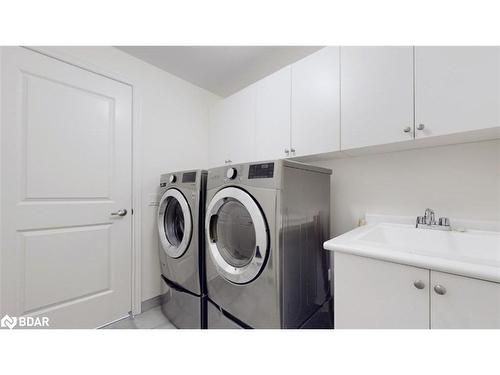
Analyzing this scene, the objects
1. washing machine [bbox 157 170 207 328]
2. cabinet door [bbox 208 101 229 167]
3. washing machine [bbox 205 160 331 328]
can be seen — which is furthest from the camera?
cabinet door [bbox 208 101 229 167]

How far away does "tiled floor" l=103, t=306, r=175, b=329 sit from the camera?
5.48ft

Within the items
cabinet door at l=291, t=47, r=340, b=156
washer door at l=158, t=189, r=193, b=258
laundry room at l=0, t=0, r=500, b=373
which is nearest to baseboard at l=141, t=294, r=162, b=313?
laundry room at l=0, t=0, r=500, b=373

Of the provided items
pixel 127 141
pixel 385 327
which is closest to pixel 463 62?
pixel 385 327

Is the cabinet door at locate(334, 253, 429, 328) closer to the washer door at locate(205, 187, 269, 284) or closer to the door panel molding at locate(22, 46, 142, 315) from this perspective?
the washer door at locate(205, 187, 269, 284)

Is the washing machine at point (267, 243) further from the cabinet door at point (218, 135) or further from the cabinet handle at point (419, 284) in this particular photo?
the cabinet door at point (218, 135)

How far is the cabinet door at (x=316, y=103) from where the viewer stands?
1309mm

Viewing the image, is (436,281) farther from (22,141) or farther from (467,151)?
(22,141)

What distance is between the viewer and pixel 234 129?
6.43 feet

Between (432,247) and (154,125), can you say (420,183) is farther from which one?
(154,125)

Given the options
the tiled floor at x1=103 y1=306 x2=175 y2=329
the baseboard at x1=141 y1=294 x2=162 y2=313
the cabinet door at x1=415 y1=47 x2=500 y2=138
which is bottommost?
the tiled floor at x1=103 y1=306 x2=175 y2=329

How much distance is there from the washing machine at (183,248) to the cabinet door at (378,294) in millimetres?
923

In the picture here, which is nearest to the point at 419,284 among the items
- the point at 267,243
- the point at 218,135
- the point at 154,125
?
the point at 267,243

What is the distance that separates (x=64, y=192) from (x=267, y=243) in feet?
5.00

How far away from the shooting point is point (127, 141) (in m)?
1.82
